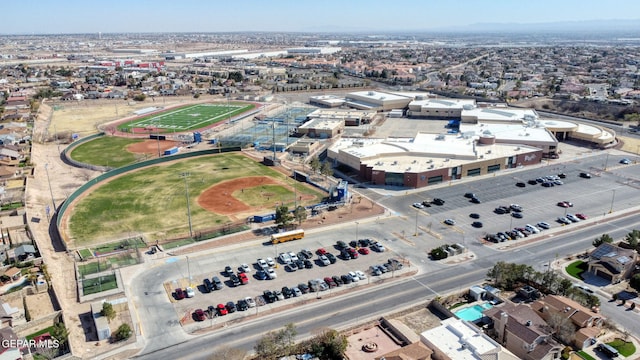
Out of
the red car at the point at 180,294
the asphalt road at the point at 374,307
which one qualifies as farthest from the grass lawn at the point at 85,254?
the asphalt road at the point at 374,307

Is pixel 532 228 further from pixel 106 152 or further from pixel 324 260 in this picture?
pixel 106 152

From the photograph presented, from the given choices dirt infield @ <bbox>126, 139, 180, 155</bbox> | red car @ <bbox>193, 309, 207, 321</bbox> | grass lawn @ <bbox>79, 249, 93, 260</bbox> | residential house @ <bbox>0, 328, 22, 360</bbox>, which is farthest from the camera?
dirt infield @ <bbox>126, 139, 180, 155</bbox>

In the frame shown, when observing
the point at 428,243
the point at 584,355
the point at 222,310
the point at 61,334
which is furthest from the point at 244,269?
the point at 584,355

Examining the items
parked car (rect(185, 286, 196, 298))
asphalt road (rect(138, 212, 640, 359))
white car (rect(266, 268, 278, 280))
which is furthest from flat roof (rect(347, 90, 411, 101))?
parked car (rect(185, 286, 196, 298))

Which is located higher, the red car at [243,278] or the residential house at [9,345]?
the residential house at [9,345]

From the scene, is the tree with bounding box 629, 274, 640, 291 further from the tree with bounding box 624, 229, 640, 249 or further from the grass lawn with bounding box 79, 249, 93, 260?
the grass lawn with bounding box 79, 249, 93, 260

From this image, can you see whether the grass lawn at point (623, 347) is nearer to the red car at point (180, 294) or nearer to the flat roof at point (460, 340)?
the flat roof at point (460, 340)

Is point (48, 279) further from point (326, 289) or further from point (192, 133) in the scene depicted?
point (192, 133)

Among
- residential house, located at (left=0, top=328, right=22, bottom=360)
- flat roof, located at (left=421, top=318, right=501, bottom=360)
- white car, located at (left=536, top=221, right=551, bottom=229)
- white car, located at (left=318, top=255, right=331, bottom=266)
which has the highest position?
residential house, located at (left=0, top=328, right=22, bottom=360)
